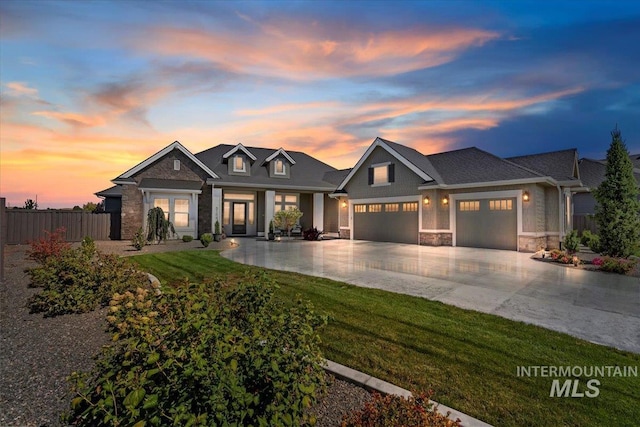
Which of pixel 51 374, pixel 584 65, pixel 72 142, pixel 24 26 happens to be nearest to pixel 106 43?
pixel 24 26

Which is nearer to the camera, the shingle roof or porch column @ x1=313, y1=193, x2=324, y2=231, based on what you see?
the shingle roof

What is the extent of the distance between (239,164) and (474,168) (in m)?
15.4

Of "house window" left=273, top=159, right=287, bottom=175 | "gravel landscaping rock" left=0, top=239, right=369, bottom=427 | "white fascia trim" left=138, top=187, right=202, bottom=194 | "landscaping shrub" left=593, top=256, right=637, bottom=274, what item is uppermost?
"house window" left=273, top=159, right=287, bottom=175

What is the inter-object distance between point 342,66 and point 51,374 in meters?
11.3

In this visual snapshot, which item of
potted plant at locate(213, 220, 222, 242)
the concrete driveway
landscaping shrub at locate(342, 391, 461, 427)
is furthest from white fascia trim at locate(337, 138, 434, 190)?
landscaping shrub at locate(342, 391, 461, 427)

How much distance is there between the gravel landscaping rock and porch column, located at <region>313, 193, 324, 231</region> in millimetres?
18080

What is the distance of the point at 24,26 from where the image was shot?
280 inches

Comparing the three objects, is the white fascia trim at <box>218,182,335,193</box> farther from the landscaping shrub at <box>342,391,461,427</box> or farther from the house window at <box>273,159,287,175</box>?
the landscaping shrub at <box>342,391,461,427</box>

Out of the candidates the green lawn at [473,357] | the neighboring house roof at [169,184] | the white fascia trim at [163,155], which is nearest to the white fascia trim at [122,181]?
the white fascia trim at [163,155]

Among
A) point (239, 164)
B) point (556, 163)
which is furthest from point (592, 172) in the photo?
point (239, 164)

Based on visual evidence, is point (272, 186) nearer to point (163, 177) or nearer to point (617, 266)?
point (163, 177)

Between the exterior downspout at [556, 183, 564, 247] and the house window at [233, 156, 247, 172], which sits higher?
the house window at [233, 156, 247, 172]

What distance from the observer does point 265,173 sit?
22.5 m

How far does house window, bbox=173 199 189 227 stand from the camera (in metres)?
18.8
